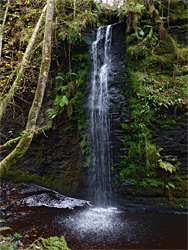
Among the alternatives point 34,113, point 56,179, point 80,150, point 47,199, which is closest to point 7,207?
point 47,199

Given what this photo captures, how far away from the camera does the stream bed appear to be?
340 centimetres

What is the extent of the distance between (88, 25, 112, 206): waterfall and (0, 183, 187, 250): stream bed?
1.98 ft

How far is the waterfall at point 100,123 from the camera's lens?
18.5ft

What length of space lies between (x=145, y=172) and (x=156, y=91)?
269 cm

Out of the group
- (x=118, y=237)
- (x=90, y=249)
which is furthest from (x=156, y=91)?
(x=90, y=249)

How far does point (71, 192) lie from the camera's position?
20.2 ft

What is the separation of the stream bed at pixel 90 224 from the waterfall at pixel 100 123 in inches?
23.8

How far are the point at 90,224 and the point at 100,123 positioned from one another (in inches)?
127

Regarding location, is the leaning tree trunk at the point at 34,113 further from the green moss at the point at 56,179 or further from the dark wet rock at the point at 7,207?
the green moss at the point at 56,179

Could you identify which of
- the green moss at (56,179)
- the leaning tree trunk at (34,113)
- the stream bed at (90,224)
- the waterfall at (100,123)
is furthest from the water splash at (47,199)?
the leaning tree trunk at (34,113)

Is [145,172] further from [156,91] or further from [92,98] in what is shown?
[92,98]

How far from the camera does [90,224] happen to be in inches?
164

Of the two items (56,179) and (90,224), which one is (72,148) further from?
(90,224)

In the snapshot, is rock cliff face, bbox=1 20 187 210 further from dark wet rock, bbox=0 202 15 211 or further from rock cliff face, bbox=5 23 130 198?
dark wet rock, bbox=0 202 15 211
